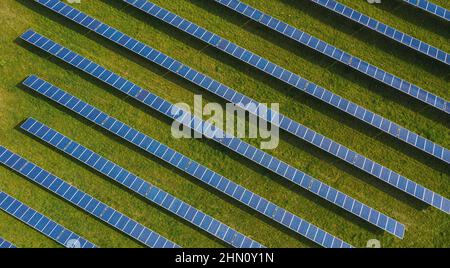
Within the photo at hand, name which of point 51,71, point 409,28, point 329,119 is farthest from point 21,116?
point 409,28

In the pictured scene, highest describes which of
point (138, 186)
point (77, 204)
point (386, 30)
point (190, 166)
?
point (386, 30)

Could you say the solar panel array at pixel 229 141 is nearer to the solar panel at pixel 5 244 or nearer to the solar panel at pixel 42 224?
the solar panel at pixel 42 224

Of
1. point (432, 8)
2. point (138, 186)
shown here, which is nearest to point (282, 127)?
point (138, 186)

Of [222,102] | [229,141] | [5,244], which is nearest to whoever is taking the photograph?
[5,244]

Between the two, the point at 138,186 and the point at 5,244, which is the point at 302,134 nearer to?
the point at 138,186

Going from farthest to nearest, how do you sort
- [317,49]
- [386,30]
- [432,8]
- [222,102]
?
[432,8]
[386,30]
[317,49]
[222,102]

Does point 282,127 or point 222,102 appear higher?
point 282,127
